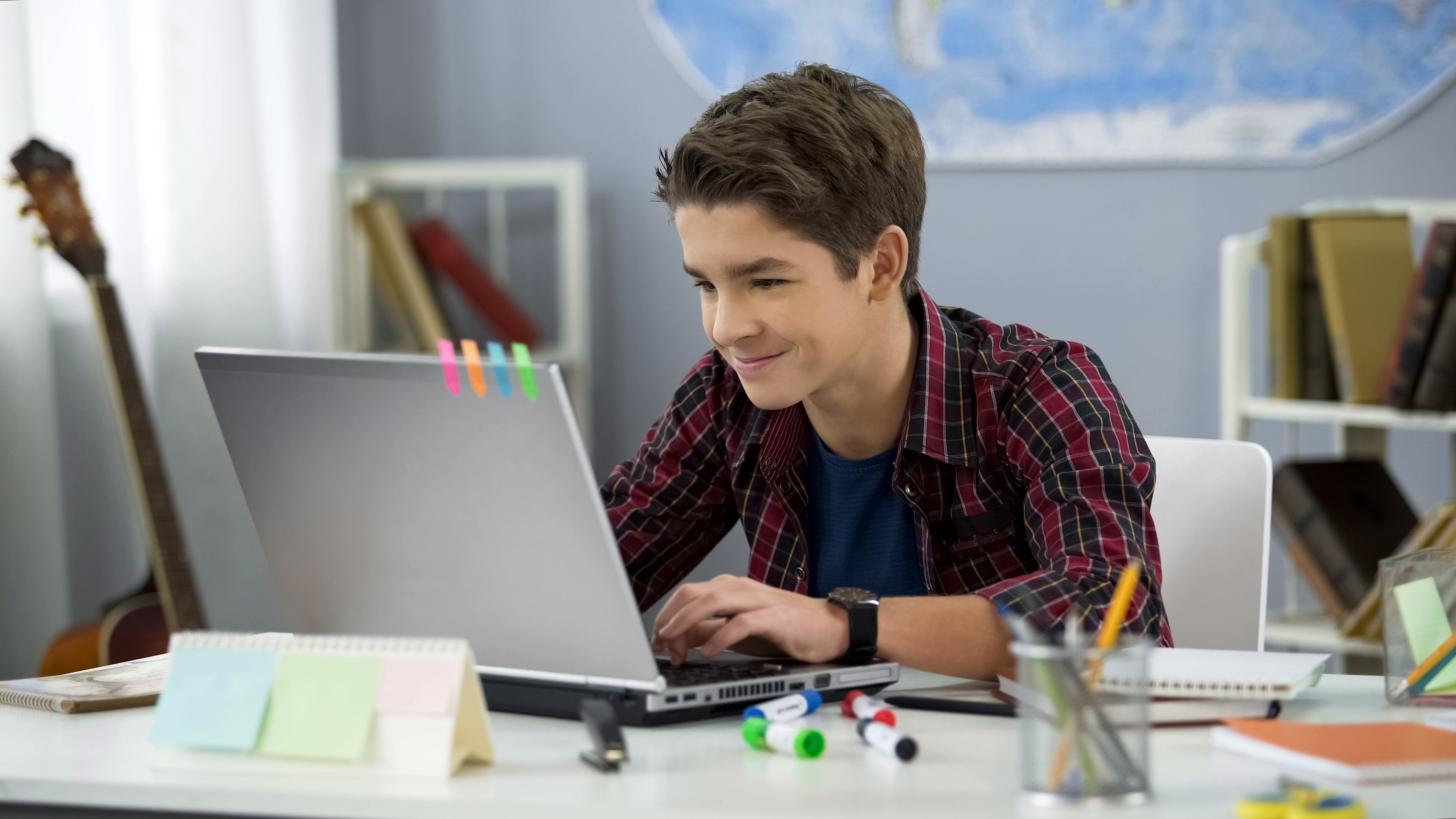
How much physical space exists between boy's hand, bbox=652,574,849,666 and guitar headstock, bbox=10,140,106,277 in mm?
1428

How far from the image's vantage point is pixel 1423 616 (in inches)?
36.3

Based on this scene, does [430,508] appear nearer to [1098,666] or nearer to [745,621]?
[745,621]

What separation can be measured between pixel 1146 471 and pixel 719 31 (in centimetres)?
179

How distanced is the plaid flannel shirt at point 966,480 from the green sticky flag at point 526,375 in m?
0.39

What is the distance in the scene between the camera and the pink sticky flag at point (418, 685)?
2.50ft

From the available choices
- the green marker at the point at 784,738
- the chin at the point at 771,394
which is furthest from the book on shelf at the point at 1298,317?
the green marker at the point at 784,738

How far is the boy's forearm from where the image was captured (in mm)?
978

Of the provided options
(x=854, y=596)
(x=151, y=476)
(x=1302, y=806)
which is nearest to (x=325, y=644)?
(x=854, y=596)

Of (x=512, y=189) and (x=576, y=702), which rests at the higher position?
(x=512, y=189)

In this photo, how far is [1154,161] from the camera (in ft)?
8.05

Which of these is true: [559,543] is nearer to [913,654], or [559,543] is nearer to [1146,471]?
[913,654]

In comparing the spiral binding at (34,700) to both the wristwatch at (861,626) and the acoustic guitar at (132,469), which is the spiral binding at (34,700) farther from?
the acoustic guitar at (132,469)

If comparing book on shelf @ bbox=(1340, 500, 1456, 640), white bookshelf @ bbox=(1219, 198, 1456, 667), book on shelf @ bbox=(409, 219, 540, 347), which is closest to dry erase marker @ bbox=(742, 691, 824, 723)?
white bookshelf @ bbox=(1219, 198, 1456, 667)

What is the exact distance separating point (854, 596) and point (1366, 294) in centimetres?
136
